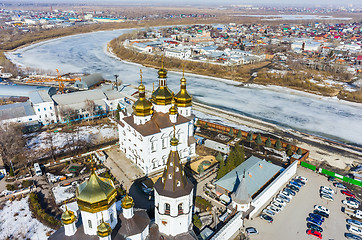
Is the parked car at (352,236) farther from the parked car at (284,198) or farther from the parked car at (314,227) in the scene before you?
the parked car at (284,198)

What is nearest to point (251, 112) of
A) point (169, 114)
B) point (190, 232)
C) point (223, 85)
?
→ point (223, 85)

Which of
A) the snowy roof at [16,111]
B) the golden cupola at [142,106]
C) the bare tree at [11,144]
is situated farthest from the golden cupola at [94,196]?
the snowy roof at [16,111]

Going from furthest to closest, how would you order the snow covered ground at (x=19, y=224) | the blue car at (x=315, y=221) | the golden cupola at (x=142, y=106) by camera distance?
the golden cupola at (x=142, y=106), the blue car at (x=315, y=221), the snow covered ground at (x=19, y=224)

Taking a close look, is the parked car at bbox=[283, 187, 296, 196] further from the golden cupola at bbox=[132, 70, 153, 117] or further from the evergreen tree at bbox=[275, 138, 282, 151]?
the golden cupola at bbox=[132, 70, 153, 117]

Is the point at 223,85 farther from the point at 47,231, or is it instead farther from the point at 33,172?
the point at 47,231

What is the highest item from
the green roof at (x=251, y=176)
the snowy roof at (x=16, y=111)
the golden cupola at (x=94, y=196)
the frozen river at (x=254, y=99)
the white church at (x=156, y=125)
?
the golden cupola at (x=94, y=196)

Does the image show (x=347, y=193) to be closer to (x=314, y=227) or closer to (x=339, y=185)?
(x=339, y=185)
